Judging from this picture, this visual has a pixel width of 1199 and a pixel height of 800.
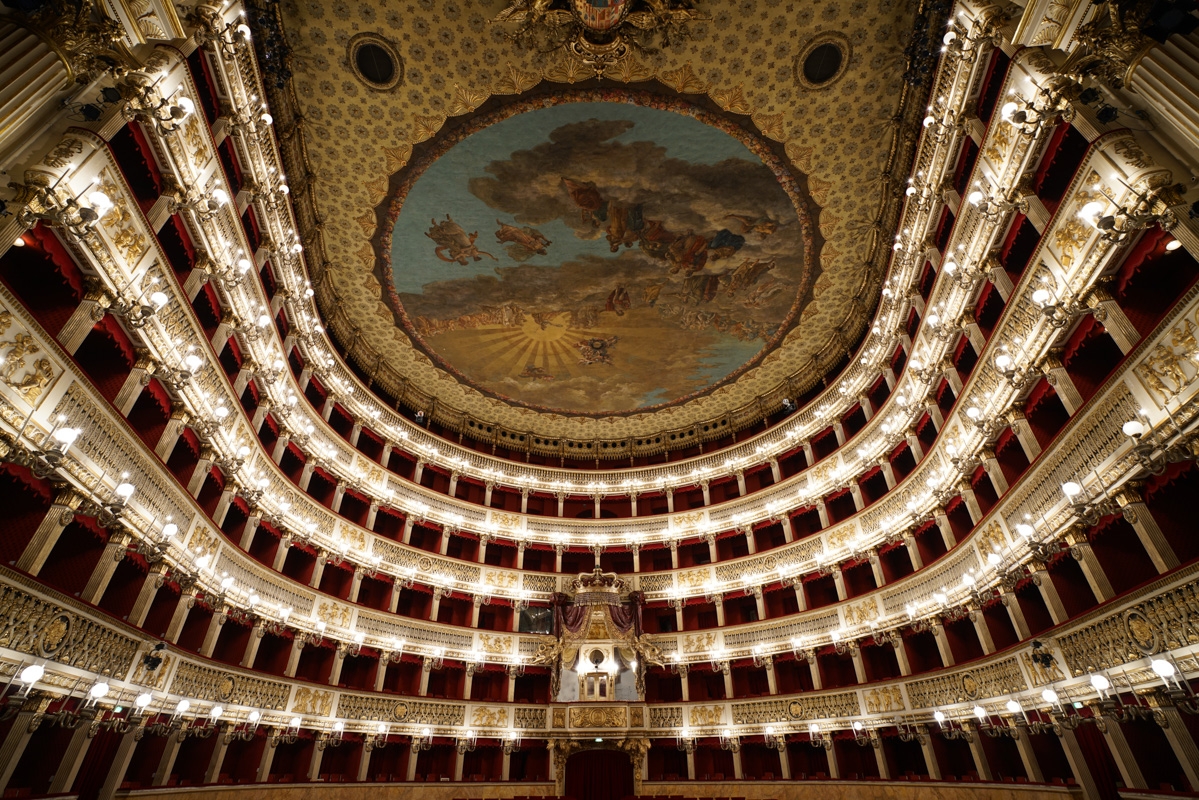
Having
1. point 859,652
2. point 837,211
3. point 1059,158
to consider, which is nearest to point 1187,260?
point 1059,158

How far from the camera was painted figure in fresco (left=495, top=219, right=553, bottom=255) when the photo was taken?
22812 mm

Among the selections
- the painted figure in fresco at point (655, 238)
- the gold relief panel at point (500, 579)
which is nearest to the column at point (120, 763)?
the gold relief panel at point (500, 579)

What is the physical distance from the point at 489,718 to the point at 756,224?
76.2ft

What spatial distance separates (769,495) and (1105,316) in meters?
18.8

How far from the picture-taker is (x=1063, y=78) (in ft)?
34.9

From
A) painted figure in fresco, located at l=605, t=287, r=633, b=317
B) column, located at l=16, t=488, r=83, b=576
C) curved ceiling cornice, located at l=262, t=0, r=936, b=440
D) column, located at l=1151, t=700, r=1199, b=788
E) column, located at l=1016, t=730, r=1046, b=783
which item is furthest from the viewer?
painted figure in fresco, located at l=605, t=287, r=633, b=317

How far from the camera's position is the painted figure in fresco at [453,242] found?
22766mm

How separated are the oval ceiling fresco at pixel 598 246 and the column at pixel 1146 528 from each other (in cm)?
1454

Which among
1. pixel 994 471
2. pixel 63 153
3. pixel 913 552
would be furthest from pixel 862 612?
pixel 63 153

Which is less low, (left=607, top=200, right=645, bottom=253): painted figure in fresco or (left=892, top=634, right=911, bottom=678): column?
(left=607, top=200, right=645, bottom=253): painted figure in fresco

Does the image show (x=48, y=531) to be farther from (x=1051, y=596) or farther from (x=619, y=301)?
(x=1051, y=596)

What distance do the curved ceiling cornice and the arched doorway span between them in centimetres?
2196

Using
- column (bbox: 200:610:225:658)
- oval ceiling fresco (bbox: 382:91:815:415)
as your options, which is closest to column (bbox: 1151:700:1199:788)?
oval ceiling fresco (bbox: 382:91:815:415)

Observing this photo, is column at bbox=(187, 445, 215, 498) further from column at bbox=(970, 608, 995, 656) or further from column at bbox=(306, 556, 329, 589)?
column at bbox=(970, 608, 995, 656)
